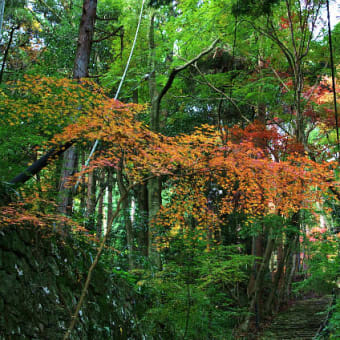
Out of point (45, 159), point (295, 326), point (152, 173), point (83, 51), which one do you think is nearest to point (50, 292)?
point (45, 159)

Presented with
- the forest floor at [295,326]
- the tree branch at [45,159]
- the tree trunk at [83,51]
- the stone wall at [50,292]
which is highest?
the tree trunk at [83,51]

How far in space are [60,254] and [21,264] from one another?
899mm

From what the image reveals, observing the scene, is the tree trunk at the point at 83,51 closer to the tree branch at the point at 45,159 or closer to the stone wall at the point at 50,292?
the tree branch at the point at 45,159

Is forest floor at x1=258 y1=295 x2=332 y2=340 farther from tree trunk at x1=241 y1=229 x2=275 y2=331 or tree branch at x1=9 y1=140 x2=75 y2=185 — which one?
tree branch at x1=9 y1=140 x2=75 y2=185

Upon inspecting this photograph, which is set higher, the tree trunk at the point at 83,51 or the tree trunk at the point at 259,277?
the tree trunk at the point at 83,51

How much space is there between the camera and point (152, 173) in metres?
7.23

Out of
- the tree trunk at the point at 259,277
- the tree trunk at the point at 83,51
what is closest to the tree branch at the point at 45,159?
the tree trunk at the point at 83,51

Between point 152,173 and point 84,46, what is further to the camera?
point 152,173

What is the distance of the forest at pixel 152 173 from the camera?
13.1ft

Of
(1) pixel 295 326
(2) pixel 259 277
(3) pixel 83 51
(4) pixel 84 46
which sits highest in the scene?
(4) pixel 84 46

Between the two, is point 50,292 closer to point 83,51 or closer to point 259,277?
point 83,51

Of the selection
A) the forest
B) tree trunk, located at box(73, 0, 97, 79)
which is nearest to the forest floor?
the forest

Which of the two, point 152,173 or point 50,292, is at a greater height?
point 152,173

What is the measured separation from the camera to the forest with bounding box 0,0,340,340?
399 centimetres
